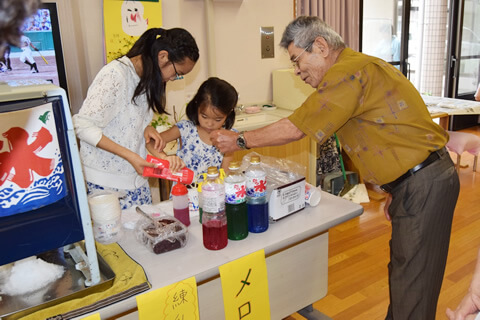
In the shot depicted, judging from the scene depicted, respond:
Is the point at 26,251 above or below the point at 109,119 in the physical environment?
below

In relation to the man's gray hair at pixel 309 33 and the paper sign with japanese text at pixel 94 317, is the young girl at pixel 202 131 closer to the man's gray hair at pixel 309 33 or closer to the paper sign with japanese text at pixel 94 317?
the man's gray hair at pixel 309 33

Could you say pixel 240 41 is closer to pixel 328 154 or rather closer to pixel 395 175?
pixel 328 154

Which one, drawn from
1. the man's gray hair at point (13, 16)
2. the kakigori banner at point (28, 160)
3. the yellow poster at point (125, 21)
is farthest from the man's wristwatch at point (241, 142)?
the yellow poster at point (125, 21)

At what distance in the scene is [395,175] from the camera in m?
1.57

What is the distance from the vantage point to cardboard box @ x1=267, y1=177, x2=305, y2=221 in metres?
1.44

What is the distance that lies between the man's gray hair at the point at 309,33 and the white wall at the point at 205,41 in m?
1.54

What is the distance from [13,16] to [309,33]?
1379mm

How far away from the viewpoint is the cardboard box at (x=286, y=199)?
1.44 m

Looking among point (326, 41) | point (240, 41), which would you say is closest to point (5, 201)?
point (326, 41)

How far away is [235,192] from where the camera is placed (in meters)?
1.25

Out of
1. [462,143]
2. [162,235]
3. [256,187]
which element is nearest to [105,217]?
[162,235]

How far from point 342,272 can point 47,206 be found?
2135 millimetres

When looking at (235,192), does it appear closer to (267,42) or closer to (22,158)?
(22,158)

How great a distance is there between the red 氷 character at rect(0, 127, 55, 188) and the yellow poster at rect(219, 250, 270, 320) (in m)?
0.56
